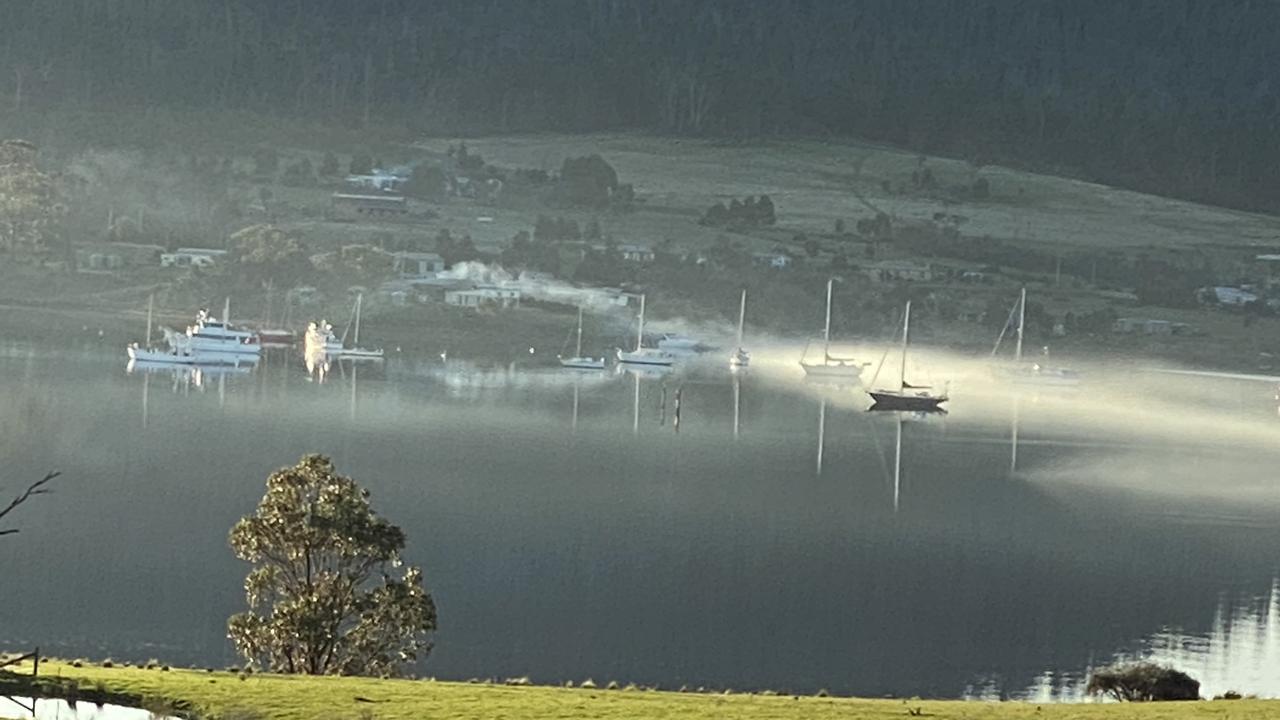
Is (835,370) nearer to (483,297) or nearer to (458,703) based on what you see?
(483,297)

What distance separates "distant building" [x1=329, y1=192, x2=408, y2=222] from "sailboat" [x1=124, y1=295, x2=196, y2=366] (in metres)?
49.3

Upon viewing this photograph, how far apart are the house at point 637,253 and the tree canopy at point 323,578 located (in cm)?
16017

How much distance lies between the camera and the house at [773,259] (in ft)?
614

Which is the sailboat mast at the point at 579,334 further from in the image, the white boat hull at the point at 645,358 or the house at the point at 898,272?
the house at the point at 898,272

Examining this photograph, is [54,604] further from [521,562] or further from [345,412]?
[345,412]

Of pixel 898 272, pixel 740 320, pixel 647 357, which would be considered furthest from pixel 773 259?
pixel 647 357

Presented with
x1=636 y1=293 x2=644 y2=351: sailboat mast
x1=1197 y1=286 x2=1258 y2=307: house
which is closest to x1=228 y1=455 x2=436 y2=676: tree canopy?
x1=636 y1=293 x2=644 y2=351: sailboat mast

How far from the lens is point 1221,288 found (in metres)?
190

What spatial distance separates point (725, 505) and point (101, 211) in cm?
13645

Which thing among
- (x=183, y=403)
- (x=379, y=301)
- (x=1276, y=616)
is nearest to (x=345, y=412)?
(x=183, y=403)

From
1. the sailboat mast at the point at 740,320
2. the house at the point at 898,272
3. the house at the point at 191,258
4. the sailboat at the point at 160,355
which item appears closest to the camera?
the sailboat at the point at 160,355

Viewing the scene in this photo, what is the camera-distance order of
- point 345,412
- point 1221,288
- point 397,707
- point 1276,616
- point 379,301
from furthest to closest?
point 1221,288 < point 379,301 < point 345,412 < point 1276,616 < point 397,707

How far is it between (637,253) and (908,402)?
6759 cm

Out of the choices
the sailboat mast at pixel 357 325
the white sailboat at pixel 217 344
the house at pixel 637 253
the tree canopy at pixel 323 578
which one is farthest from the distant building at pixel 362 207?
the tree canopy at pixel 323 578
